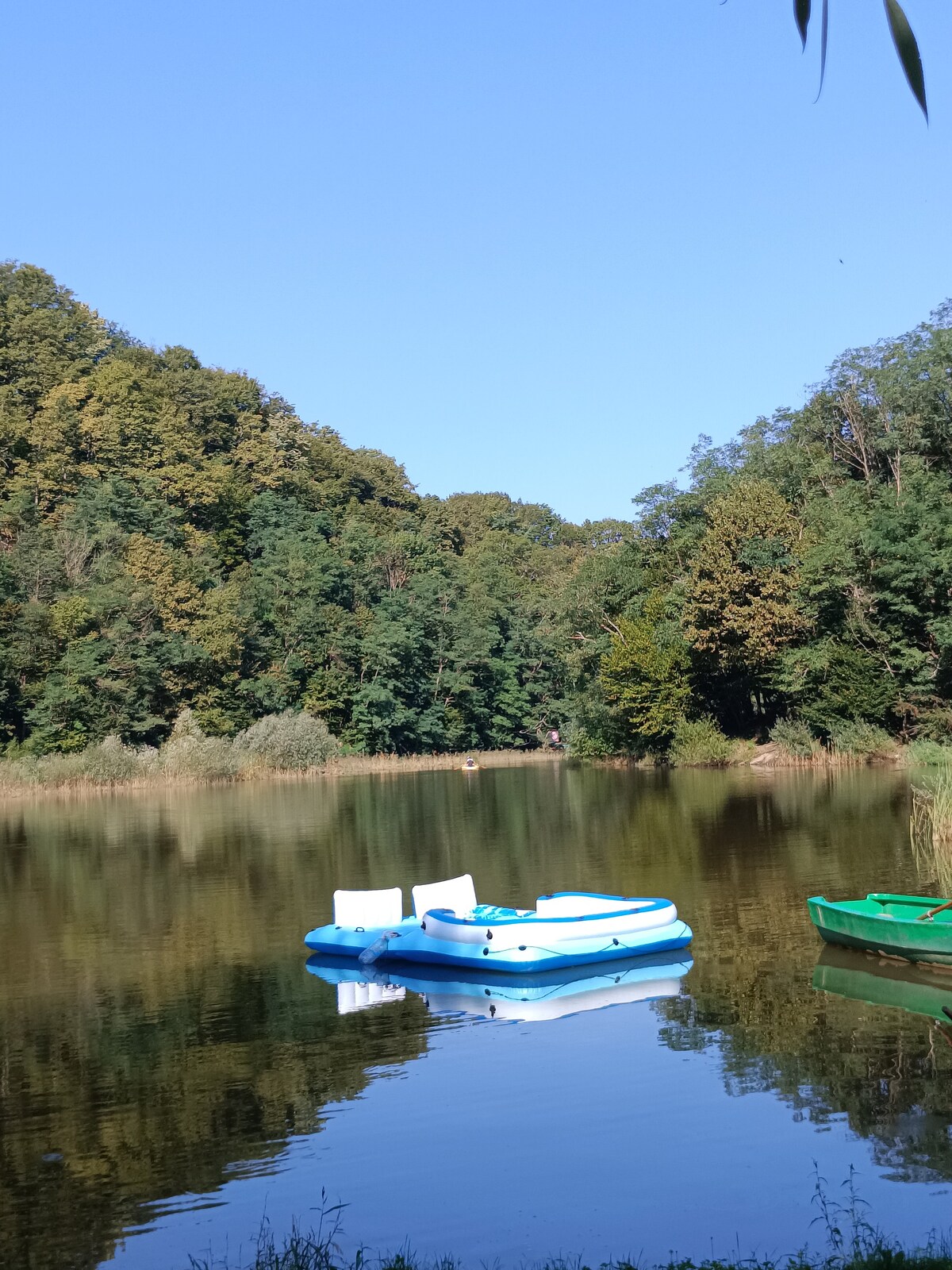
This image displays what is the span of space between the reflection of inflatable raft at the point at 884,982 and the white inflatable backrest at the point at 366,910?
216 inches

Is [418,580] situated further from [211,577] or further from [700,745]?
[700,745]

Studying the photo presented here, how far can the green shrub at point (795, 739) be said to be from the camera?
46.5 metres

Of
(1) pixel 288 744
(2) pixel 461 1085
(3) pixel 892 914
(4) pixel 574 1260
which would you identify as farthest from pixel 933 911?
(1) pixel 288 744

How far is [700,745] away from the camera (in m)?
51.1

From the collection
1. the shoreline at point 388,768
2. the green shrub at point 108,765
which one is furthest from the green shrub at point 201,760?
the green shrub at point 108,765

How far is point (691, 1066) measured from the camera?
11008 mm

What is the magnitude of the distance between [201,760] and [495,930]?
37.9 m

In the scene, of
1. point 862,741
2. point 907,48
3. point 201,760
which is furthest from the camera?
point 201,760

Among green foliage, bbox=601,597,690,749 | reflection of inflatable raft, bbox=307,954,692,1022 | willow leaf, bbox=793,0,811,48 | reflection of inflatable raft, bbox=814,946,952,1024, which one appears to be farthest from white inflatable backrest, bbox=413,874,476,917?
green foliage, bbox=601,597,690,749

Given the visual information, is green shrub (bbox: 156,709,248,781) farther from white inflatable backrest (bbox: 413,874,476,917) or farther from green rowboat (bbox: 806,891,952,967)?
green rowboat (bbox: 806,891,952,967)

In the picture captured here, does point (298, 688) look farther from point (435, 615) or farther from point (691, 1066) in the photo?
point (691, 1066)

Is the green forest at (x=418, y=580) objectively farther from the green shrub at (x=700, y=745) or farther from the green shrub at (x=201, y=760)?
the green shrub at (x=201, y=760)

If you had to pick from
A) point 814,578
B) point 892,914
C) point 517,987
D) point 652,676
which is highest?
point 814,578

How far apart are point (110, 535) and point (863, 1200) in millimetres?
61080
